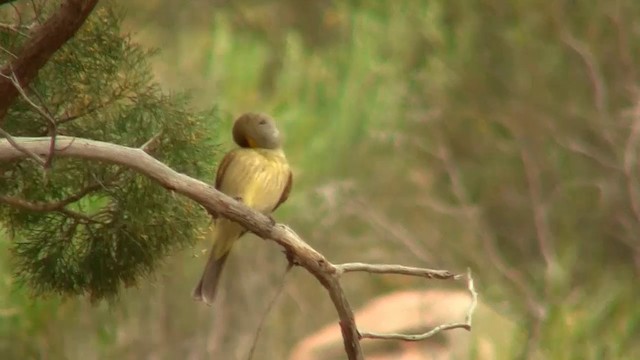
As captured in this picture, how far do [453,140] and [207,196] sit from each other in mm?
2490

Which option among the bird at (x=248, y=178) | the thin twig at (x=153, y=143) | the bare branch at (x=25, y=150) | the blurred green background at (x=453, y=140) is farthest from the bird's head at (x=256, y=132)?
the blurred green background at (x=453, y=140)

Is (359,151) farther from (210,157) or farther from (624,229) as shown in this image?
(210,157)

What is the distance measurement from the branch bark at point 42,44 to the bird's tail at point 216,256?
0.38 metres

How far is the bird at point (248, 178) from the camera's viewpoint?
1.56m

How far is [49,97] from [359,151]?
6.10 ft

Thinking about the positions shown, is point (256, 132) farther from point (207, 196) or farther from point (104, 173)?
point (207, 196)

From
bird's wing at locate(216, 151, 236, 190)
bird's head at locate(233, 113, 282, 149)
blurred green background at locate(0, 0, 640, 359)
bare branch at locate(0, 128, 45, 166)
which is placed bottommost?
bare branch at locate(0, 128, 45, 166)

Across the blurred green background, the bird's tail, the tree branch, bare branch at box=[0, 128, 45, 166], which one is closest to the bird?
the bird's tail

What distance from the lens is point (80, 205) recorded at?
4.95 ft

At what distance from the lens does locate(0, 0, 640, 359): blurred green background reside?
295 cm

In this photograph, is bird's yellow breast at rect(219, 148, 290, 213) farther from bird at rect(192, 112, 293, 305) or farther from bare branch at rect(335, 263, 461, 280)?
bare branch at rect(335, 263, 461, 280)

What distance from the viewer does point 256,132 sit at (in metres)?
1.62

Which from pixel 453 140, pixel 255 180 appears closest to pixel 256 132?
pixel 255 180

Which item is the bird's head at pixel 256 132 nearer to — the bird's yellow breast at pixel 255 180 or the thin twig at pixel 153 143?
the bird's yellow breast at pixel 255 180
